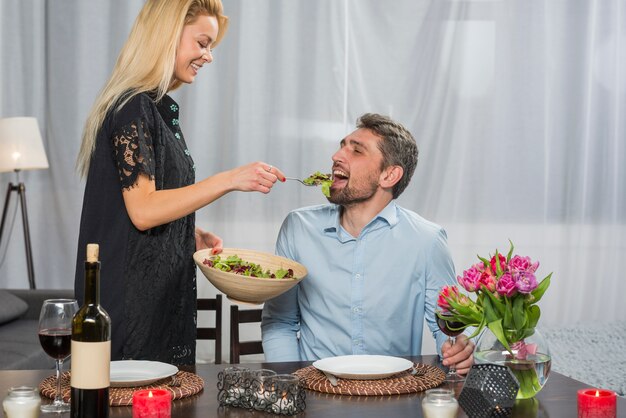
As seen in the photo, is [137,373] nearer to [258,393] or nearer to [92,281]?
[258,393]

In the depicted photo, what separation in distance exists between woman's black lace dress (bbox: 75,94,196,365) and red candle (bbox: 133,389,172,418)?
0.85 meters

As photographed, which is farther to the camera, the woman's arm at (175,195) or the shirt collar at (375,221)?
the shirt collar at (375,221)

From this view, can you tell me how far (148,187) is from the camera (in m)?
2.20

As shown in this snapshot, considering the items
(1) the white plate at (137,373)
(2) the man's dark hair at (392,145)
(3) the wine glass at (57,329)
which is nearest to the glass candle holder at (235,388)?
(1) the white plate at (137,373)

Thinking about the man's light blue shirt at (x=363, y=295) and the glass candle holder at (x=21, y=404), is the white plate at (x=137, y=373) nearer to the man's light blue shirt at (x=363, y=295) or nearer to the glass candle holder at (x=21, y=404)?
the glass candle holder at (x=21, y=404)

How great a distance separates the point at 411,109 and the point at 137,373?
3.82 meters

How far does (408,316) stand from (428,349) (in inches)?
111

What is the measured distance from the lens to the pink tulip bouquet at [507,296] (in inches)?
66.0

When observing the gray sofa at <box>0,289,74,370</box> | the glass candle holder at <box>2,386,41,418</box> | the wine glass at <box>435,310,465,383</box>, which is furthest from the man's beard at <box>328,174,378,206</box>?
the gray sofa at <box>0,289,74,370</box>

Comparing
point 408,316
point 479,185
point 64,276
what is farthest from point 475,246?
point 408,316

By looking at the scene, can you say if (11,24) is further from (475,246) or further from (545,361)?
(545,361)

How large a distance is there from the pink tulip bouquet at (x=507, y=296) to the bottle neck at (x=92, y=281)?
725mm

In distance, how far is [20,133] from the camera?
458cm

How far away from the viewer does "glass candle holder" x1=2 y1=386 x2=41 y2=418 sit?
1.40m
